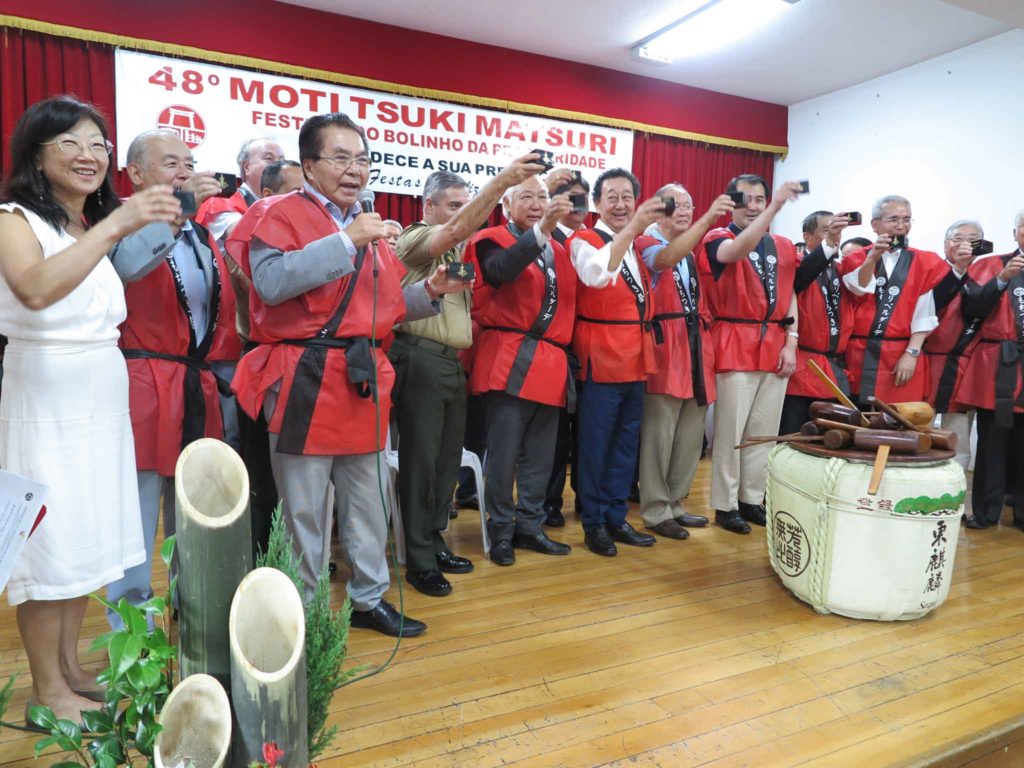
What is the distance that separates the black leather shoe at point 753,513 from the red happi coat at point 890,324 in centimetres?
82

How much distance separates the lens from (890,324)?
11.9 feet

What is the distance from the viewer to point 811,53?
217 inches

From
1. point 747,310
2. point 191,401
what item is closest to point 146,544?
point 191,401

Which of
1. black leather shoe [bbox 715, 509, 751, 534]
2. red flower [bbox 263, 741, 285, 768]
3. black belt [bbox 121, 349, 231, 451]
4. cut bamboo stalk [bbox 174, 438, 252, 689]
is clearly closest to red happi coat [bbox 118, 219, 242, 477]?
black belt [bbox 121, 349, 231, 451]

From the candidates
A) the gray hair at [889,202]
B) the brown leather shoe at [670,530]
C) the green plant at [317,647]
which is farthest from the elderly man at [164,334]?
the gray hair at [889,202]

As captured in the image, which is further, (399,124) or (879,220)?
(399,124)

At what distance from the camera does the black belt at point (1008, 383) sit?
11.5 ft

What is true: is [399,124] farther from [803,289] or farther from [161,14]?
[803,289]

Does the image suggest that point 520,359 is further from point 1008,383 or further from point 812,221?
point 1008,383

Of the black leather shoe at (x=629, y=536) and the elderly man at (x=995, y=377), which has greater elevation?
the elderly man at (x=995, y=377)

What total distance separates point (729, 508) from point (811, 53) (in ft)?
13.0

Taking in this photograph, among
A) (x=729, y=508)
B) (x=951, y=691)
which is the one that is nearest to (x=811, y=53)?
(x=729, y=508)

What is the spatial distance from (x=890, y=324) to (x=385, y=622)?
2874mm

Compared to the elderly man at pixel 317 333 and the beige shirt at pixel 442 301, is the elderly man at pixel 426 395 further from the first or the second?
the elderly man at pixel 317 333
